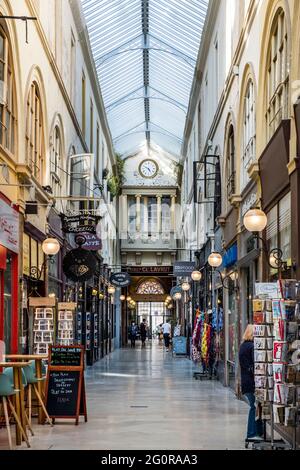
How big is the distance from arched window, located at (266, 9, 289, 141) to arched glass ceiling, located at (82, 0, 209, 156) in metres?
12.8

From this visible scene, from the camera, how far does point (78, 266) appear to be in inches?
754

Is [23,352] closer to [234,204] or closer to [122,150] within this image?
[234,204]

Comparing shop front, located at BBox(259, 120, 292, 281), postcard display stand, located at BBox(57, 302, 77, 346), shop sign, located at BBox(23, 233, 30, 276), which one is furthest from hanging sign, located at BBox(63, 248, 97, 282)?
shop front, located at BBox(259, 120, 292, 281)

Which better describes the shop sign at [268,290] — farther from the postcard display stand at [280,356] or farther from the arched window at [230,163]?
the arched window at [230,163]

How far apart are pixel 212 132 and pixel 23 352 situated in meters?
10.5

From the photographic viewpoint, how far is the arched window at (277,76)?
1188 cm

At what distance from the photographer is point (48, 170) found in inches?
742

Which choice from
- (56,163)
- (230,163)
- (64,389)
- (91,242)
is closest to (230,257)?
(230,163)

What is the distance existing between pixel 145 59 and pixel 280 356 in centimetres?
2687

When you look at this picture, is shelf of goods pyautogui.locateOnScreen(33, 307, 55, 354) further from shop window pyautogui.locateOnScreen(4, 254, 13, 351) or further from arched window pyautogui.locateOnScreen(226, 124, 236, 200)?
arched window pyautogui.locateOnScreen(226, 124, 236, 200)

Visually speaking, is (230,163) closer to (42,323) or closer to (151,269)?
(42,323)

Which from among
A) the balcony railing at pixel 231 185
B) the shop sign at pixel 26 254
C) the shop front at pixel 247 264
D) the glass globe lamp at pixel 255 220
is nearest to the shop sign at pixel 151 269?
the balcony railing at pixel 231 185

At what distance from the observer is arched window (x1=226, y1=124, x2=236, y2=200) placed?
62.1ft

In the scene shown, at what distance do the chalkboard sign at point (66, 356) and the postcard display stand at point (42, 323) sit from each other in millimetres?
3392
